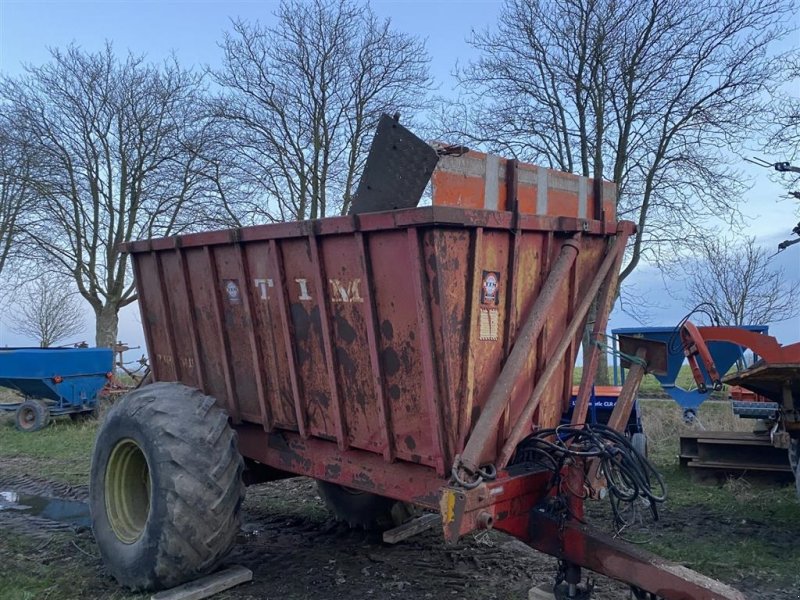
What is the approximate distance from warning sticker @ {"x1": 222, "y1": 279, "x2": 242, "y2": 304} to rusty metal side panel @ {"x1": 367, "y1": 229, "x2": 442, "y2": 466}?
1.41 metres

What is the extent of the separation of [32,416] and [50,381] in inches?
29.9

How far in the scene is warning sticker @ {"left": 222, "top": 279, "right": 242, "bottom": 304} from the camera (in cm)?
507

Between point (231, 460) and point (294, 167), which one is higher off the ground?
point (294, 167)

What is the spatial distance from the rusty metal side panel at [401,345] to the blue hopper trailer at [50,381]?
11155 millimetres

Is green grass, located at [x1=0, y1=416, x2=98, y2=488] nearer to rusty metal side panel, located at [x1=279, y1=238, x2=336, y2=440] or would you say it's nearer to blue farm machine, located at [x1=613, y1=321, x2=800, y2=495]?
rusty metal side panel, located at [x1=279, y1=238, x2=336, y2=440]

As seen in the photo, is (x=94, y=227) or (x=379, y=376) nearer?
(x=379, y=376)

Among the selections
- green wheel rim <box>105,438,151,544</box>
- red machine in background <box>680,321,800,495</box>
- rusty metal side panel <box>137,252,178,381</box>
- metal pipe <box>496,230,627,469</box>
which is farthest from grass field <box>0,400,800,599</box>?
metal pipe <box>496,230,627,469</box>

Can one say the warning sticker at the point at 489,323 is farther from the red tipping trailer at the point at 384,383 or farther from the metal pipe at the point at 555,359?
the metal pipe at the point at 555,359

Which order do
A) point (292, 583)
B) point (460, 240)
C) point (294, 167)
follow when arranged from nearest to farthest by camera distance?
point (460, 240), point (292, 583), point (294, 167)

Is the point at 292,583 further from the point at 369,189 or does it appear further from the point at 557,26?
the point at 557,26

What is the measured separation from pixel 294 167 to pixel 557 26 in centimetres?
662

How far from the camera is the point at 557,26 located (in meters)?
14.8

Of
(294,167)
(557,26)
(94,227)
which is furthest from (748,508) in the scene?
(94,227)

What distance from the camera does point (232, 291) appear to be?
5.12 m
